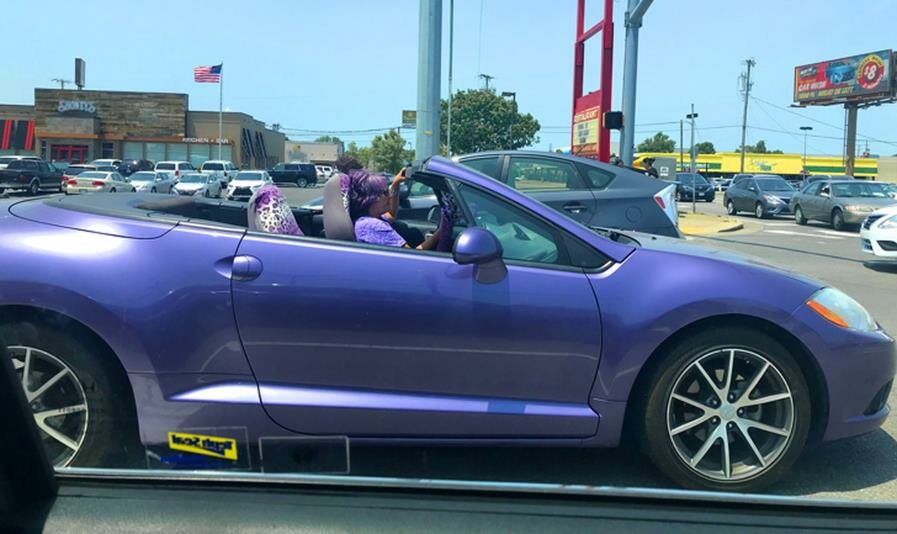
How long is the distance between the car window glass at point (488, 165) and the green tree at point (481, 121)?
3179cm

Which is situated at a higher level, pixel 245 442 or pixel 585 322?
pixel 585 322

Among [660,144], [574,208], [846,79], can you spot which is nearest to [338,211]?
[574,208]

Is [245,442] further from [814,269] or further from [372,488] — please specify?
[814,269]

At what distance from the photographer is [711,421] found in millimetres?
3361

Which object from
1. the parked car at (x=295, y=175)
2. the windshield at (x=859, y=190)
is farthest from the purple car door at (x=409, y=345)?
the parked car at (x=295, y=175)

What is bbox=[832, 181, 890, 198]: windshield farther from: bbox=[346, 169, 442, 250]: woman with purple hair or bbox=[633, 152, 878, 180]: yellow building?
bbox=[633, 152, 878, 180]: yellow building

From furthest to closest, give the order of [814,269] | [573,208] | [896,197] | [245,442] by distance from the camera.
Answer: [896,197], [814,269], [573,208], [245,442]

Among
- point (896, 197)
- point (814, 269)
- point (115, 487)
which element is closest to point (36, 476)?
point (115, 487)

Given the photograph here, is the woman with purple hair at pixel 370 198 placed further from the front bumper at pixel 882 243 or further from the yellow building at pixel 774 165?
the yellow building at pixel 774 165

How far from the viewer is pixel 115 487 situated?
2.17 metres

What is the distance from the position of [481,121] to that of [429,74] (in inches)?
1418

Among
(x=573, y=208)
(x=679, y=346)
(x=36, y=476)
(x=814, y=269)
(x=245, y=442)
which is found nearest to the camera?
(x=36, y=476)

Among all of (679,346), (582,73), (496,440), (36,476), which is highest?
(582,73)

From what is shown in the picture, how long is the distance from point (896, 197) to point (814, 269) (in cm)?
1027
